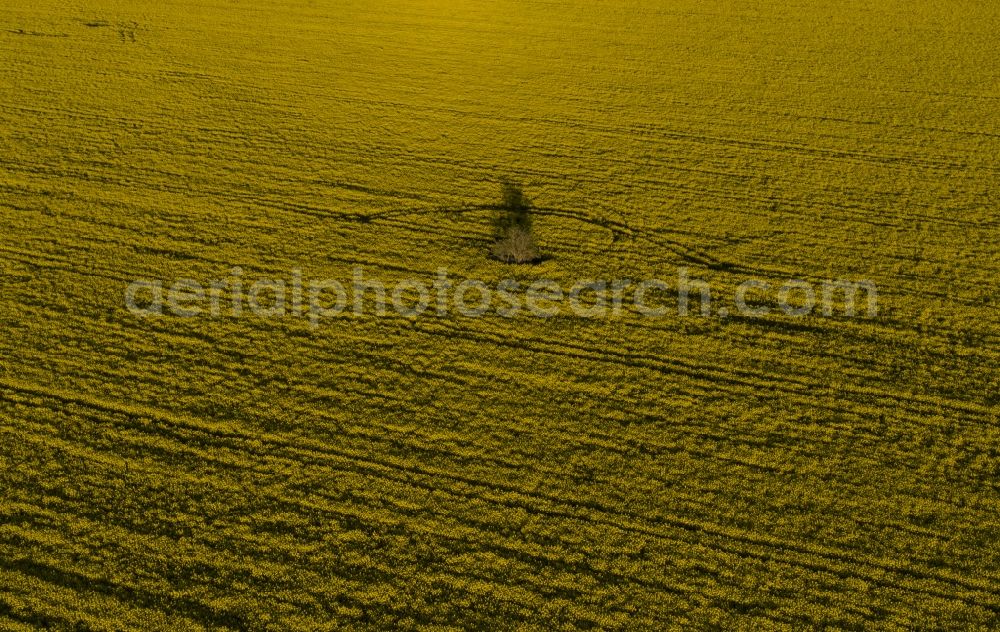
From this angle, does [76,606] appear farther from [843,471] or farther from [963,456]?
[963,456]

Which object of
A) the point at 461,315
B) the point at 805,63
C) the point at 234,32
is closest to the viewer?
the point at 461,315

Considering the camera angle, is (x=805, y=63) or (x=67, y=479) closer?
(x=67, y=479)

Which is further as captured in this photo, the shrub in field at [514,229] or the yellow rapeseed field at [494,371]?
the shrub in field at [514,229]

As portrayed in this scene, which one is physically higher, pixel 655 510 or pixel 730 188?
pixel 730 188

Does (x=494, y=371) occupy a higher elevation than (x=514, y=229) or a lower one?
lower

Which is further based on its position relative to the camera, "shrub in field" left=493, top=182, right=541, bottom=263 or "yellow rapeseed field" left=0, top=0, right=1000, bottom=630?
"shrub in field" left=493, top=182, right=541, bottom=263

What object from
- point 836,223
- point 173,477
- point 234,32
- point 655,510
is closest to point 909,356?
point 836,223

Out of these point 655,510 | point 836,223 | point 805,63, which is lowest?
point 655,510

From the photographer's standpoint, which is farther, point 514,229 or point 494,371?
point 514,229
